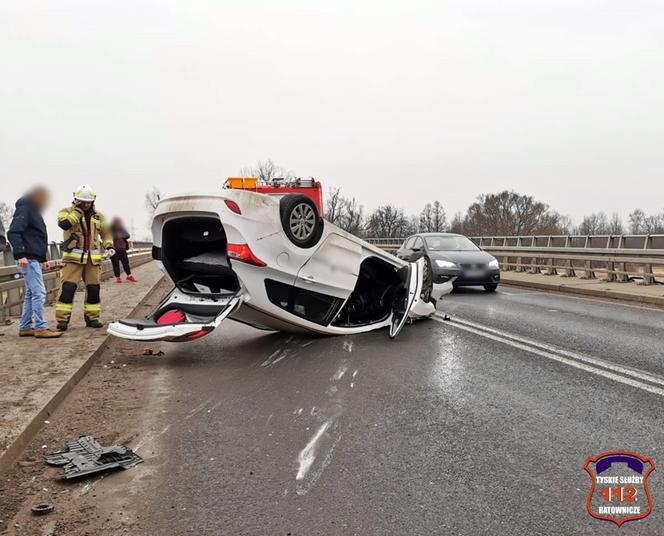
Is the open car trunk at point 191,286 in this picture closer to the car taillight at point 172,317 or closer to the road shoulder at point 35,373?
the car taillight at point 172,317

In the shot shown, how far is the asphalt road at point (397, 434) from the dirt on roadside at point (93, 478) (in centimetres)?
12

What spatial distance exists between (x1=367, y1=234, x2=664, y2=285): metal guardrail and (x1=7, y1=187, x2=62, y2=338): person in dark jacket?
492 inches

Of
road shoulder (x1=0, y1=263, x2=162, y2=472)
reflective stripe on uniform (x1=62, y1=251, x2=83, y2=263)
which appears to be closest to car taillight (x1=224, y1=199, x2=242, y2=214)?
road shoulder (x1=0, y1=263, x2=162, y2=472)

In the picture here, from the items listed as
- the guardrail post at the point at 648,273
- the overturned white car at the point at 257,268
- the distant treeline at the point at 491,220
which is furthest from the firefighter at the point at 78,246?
the distant treeline at the point at 491,220

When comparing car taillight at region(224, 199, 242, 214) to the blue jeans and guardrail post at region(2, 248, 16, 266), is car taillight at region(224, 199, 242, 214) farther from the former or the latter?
guardrail post at region(2, 248, 16, 266)

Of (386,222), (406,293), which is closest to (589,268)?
(406,293)

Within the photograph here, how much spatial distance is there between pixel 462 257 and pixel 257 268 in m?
8.45

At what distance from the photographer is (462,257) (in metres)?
13.3

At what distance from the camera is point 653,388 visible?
4.70 metres

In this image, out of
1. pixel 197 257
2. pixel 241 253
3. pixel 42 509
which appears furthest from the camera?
pixel 197 257

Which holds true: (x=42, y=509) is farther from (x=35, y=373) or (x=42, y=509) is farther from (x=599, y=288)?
(x=599, y=288)

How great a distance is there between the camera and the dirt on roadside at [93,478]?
274 centimetres

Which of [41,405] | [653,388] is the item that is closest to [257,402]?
[41,405]

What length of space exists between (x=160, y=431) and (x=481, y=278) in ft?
33.9
